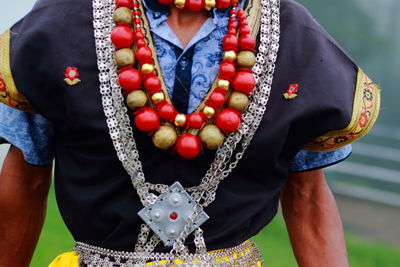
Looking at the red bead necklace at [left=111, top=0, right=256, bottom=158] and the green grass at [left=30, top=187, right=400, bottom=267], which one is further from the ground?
the red bead necklace at [left=111, top=0, right=256, bottom=158]

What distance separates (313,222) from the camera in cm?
216

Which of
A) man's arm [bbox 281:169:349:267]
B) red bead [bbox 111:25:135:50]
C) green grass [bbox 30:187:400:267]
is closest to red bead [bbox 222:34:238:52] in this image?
red bead [bbox 111:25:135:50]

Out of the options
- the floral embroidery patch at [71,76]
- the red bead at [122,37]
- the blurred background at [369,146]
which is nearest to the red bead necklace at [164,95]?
the red bead at [122,37]

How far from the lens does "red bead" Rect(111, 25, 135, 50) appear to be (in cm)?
180

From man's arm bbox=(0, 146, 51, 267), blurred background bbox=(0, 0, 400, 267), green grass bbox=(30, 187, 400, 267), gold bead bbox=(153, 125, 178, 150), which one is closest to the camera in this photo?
gold bead bbox=(153, 125, 178, 150)

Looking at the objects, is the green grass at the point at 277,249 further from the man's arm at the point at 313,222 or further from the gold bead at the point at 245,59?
the gold bead at the point at 245,59

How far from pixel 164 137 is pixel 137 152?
3.7 inches

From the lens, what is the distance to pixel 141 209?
6.09 ft

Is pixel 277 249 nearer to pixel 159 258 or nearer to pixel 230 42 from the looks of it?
pixel 159 258

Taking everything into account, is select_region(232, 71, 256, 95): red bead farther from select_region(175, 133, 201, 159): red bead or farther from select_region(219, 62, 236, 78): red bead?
select_region(175, 133, 201, 159): red bead

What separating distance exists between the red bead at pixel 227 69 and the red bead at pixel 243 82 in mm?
17

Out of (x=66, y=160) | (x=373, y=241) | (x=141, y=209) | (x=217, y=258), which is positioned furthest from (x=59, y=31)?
(x=373, y=241)

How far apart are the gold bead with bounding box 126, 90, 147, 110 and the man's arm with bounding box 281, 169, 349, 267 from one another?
1.85 feet

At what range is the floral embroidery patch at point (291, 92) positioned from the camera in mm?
1870
